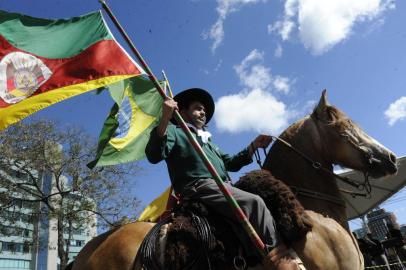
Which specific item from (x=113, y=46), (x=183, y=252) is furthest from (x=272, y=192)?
(x=113, y=46)

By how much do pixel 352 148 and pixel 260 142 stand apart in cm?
106

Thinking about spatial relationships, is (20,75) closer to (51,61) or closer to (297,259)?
(51,61)

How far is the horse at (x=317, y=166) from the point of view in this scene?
141 inches

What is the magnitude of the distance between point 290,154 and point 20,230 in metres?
27.6

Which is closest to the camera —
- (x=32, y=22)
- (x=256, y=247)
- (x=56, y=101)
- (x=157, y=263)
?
(x=256, y=247)

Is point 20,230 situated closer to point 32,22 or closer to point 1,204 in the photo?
point 1,204

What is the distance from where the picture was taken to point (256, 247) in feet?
9.82

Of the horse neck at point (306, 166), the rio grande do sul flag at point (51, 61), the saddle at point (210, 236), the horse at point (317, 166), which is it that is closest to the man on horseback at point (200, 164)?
the saddle at point (210, 236)

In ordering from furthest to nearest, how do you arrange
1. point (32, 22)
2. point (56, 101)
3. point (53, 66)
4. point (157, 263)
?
point (32, 22), point (53, 66), point (56, 101), point (157, 263)

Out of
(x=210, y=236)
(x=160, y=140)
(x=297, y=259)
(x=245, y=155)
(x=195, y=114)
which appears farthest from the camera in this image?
(x=245, y=155)

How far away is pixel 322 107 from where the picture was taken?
13.7ft

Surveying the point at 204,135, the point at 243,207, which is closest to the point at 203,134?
the point at 204,135

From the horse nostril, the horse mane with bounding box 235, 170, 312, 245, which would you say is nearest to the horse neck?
the horse mane with bounding box 235, 170, 312, 245

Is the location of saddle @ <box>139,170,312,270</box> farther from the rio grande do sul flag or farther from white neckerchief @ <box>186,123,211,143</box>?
the rio grande do sul flag
